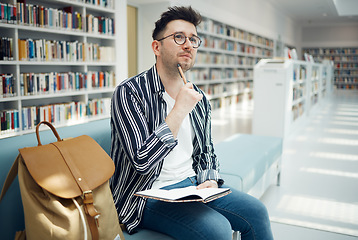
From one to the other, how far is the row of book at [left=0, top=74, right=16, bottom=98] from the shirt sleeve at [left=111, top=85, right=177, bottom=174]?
2647 millimetres

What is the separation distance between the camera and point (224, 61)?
8633 mm

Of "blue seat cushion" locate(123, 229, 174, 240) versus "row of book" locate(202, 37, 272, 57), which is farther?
"row of book" locate(202, 37, 272, 57)

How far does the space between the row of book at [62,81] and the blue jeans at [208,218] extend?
2.93m

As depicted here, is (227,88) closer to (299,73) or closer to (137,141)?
(299,73)

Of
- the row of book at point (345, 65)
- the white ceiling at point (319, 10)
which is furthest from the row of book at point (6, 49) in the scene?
the row of book at point (345, 65)

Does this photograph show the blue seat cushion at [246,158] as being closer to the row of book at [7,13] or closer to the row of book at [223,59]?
the row of book at [7,13]

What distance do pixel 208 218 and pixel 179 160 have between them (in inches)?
12.2

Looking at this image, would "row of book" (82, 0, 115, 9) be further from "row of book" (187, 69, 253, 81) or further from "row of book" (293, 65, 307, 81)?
"row of book" (293, 65, 307, 81)

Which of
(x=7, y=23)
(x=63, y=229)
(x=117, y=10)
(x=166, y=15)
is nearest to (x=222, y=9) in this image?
(x=117, y=10)

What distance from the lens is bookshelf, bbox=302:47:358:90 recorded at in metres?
15.9

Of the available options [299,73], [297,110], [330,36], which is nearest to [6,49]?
[297,110]

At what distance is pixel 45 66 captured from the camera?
418 cm

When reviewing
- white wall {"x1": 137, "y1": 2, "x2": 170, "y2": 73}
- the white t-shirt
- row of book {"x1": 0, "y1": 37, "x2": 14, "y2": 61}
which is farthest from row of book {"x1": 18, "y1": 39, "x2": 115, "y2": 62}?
the white t-shirt

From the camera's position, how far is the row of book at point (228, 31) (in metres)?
7.32
